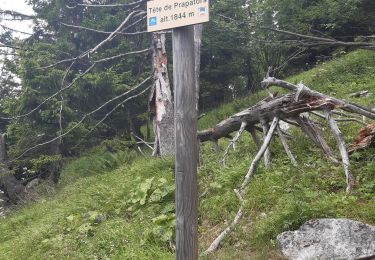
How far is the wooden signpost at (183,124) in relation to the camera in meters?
3.52

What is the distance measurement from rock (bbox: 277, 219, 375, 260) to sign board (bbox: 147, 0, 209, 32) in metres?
2.34

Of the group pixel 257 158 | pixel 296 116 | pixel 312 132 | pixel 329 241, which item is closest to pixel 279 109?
pixel 296 116

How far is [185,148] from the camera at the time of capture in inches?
140

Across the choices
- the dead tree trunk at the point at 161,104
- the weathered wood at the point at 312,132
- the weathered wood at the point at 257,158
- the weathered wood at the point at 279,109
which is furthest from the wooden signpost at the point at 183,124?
the dead tree trunk at the point at 161,104

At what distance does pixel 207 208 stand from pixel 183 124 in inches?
89.4

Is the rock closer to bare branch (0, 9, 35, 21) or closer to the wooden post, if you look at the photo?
the wooden post

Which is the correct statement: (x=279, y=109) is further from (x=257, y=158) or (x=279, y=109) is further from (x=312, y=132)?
(x=257, y=158)

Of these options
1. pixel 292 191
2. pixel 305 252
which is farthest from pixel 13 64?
pixel 305 252

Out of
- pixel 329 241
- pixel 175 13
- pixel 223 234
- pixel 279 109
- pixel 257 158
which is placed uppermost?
pixel 175 13

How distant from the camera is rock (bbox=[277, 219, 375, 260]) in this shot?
12.3 feet

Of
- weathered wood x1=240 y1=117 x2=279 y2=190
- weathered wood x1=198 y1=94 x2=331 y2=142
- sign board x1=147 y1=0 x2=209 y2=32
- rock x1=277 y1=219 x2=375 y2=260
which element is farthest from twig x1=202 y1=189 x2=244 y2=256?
sign board x1=147 y1=0 x2=209 y2=32

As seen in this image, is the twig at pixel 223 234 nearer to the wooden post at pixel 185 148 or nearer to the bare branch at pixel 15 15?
the wooden post at pixel 185 148

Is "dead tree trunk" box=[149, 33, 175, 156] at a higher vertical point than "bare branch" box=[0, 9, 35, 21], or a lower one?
lower

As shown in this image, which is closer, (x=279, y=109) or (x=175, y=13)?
(x=175, y=13)
